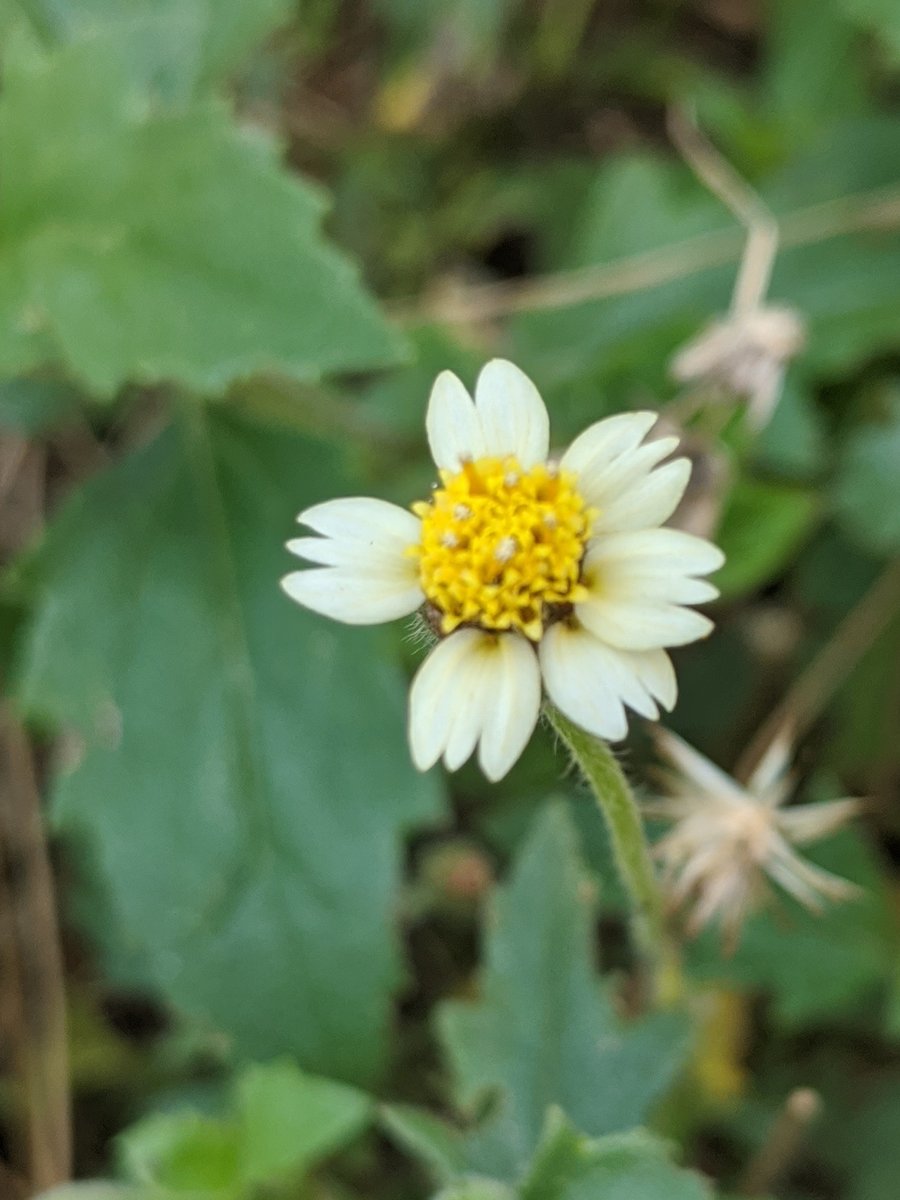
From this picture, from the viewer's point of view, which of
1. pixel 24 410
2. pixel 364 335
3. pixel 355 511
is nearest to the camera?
pixel 355 511

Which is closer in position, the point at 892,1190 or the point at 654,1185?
the point at 654,1185

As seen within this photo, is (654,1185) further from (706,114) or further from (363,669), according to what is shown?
(706,114)

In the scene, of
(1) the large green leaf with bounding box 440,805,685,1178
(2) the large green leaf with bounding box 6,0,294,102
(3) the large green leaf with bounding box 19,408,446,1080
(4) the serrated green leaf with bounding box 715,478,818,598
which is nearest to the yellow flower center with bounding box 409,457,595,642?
(1) the large green leaf with bounding box 440,805,685,1178

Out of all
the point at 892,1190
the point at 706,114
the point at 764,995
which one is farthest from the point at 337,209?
the point at 892,1190

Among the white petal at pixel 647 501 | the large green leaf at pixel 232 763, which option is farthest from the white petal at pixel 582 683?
the large green leaf at pixel 232 763

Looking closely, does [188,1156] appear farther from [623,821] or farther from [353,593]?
[353,593]
